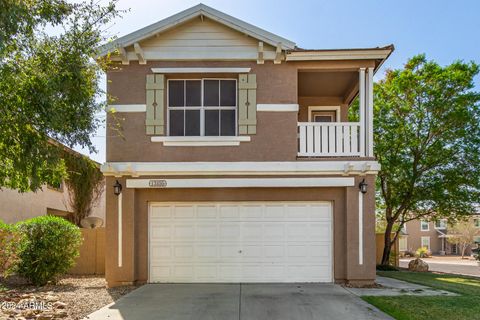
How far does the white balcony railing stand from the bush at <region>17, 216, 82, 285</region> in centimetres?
692

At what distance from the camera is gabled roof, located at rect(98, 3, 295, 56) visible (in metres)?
11.1

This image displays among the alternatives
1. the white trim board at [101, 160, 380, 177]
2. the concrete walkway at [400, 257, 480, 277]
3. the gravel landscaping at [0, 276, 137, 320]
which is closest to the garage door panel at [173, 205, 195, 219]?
the white trim board at [101, 160, 380, 177]

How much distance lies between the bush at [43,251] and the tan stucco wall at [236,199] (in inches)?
55.4

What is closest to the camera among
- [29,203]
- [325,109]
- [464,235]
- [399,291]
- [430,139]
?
[399,291]

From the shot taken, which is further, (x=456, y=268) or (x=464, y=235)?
(x=464, y=235)

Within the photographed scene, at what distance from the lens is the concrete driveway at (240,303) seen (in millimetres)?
7852

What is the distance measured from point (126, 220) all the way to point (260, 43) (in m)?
5.79

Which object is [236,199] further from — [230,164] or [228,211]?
[230,164]

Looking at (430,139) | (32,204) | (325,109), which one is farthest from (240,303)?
(430,139)

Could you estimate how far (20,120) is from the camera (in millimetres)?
6930

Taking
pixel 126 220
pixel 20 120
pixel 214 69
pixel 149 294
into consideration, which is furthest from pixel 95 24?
pixel 149 294

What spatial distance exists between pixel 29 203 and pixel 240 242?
1027cm

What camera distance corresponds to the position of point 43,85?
6.91 metres

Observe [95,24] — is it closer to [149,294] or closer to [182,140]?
[182,140]
